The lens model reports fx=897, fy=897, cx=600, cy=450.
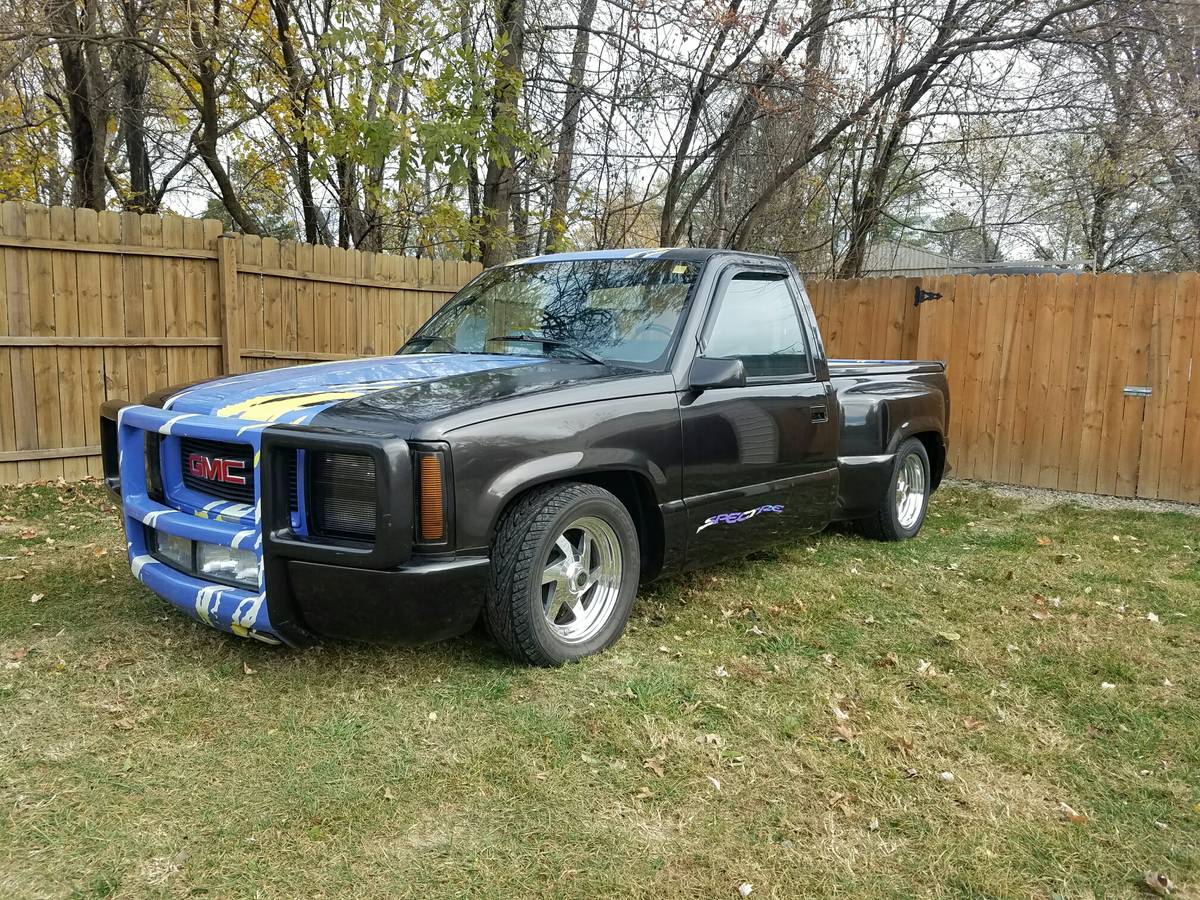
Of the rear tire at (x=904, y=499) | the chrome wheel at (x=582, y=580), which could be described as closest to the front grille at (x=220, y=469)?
the chrome wheel at (x=582, y=580)

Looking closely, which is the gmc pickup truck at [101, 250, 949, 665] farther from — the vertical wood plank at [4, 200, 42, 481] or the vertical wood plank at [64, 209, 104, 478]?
the vertical wood plank at [64, 209, 104, 478]

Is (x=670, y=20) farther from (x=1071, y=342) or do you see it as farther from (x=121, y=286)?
(x=121, y=286)

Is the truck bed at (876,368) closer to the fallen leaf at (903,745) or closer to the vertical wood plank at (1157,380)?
the vertical wood plank at (1157,380)

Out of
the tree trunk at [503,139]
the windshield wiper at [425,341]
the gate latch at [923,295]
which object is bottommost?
the windshield wiper at [425,341]

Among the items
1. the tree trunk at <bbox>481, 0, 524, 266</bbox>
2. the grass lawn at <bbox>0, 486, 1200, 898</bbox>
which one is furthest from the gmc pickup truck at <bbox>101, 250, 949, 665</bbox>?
the tree trunk at <bbox>481, 0, 524, 266</bbox>

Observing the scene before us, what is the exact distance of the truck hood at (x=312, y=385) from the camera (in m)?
3.35

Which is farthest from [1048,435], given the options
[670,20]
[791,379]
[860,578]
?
[670,20]

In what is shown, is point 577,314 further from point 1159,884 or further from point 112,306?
point 112,306

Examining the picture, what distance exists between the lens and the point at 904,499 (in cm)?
636

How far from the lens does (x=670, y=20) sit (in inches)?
372

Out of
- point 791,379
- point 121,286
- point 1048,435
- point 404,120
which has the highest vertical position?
point 404,120

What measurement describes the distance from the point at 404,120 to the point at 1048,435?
6.64 metres

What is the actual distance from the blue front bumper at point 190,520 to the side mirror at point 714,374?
72.8 inches

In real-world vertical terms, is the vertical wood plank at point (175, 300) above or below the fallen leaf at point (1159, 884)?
above
